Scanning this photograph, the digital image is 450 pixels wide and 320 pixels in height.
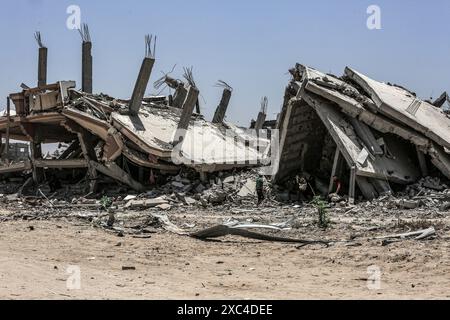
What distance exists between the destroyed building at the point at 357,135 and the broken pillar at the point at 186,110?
304cm

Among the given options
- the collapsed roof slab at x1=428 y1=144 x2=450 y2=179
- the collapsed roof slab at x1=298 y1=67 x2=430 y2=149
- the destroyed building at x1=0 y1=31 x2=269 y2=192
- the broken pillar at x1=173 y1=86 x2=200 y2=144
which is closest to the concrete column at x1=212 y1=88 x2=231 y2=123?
the destroyed building at x1=0 y1=31 x2=269 y2=192

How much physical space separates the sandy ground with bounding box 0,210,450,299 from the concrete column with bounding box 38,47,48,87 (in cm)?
1307

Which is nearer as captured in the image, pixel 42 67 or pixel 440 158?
pixel 440 158

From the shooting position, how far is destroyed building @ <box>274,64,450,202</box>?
1555 cm

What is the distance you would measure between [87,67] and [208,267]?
1625 cm

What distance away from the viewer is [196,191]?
1820 centimetres

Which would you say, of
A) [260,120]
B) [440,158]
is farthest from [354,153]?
[260,120]

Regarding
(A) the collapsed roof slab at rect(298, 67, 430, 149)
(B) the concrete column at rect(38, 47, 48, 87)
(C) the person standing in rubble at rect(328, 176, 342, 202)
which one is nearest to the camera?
(C) the person standing in rubble at rect(328, 176, 342, 202)

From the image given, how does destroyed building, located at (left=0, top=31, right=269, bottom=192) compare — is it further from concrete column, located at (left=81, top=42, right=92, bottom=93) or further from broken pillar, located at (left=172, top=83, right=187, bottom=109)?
broken pillar, located at (left=172, top=83, right=187, bottom=109)

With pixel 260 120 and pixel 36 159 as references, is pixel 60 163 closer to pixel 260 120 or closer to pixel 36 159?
pixel 36 159

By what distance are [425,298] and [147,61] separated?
15.3 metres

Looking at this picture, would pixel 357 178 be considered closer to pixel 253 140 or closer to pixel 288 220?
pixel 288 220

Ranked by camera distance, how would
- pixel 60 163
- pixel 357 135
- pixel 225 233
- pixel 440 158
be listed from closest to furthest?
pixel 225 233
pixel 440 158
pixel 357 135
pixel 60 163

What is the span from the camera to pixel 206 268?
843 cm
